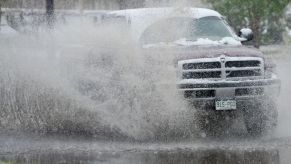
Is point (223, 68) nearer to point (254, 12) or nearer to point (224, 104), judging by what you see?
point (224, 104)

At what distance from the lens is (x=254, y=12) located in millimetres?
26078

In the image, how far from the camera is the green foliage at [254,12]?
2559cm

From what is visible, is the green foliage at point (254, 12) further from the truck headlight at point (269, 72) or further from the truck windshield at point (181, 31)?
the truck headlight at point (269, 72)

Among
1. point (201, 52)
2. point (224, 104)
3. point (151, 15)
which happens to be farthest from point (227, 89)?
point (151, 15)

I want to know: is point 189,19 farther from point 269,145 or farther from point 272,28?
point 272,28

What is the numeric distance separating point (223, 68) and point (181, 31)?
1399 millimetres

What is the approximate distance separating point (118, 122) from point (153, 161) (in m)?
2.07

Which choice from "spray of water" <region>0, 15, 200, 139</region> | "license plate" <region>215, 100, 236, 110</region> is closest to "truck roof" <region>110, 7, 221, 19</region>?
"spray of water" <region>0, 15, 200, 139</region>

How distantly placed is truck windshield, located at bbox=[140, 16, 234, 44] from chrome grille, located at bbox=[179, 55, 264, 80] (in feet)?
3.88

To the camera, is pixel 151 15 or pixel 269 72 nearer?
pixel 269 72

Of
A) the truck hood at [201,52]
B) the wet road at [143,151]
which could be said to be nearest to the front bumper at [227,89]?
the truck hood at [201,52]

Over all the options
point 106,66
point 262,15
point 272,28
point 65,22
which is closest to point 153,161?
point 106,66

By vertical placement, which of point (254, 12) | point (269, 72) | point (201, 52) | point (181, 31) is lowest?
point (269, 72)

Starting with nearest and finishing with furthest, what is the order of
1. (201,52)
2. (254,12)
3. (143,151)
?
(143,151) → (201,52) → (254,12)
